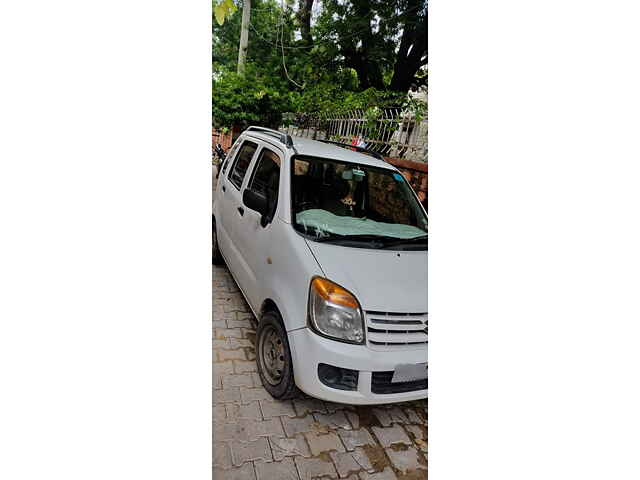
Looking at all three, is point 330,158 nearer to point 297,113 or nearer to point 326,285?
point 297,113

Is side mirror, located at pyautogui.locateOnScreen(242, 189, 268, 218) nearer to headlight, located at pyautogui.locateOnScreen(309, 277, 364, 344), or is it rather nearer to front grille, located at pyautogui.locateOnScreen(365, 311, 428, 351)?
headlight, located at pyautogui.locateOnScreen(309, 277, 364, 344)

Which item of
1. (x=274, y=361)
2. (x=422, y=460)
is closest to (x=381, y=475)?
(x=422, y=460)

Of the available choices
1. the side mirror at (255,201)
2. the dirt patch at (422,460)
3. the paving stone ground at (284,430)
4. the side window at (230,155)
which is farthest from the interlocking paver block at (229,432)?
the side window at (230,155)

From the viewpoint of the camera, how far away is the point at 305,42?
57.8 inches

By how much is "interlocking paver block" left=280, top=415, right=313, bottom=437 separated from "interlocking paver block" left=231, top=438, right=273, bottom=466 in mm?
83

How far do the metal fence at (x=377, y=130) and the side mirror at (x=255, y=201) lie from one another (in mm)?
254

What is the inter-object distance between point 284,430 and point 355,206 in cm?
78

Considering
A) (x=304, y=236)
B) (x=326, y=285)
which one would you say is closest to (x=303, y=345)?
(x=326, y=285)

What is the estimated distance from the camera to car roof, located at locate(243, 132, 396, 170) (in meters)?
1.48

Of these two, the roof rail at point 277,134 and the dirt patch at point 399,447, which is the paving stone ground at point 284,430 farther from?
the roof rail at point 277,134
